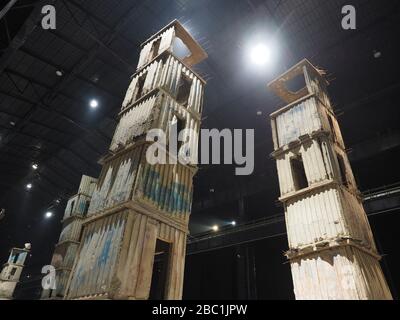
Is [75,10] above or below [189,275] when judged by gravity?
above

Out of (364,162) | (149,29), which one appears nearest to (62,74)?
(149,29)

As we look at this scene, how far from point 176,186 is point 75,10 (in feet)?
61.3

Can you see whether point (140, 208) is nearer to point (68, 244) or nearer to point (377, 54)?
point (68, 244)

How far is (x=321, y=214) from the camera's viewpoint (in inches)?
481

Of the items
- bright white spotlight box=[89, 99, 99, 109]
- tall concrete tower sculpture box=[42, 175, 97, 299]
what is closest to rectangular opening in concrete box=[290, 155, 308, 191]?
tall concrete tower sculpture box=[42, 175, 97, 299]

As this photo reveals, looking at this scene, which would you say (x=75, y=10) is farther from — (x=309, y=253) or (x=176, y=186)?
(x=309, y=253)

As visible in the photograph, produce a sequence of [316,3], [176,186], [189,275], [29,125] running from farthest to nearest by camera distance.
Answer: [189,275], [29,125], [316,3], [176,186]

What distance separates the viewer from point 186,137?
12297 millimetres

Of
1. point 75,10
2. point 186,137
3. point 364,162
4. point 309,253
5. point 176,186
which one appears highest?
point 75,10

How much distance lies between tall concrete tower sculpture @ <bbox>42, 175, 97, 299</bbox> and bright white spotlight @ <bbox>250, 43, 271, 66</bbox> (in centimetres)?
1865

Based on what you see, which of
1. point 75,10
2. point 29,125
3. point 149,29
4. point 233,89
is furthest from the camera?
point 29,125

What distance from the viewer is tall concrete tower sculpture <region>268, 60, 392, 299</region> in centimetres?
1080

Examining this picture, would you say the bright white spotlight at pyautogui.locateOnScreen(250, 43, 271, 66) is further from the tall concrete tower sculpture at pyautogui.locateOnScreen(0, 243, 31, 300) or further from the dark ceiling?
the tall concrete tower sculpture at pyautogui.locateOnScreen(0, 243, 31, 300)

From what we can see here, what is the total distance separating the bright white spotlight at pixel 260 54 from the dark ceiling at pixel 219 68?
0.64m
